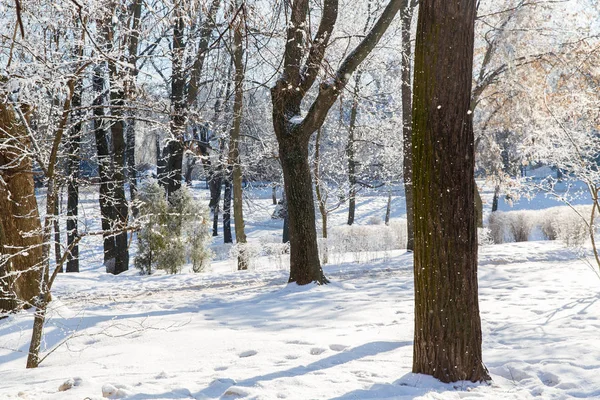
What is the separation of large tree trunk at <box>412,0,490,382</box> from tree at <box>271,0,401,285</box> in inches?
158

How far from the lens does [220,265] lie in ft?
52.4

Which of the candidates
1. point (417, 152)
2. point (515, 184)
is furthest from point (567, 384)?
point (515, 184)

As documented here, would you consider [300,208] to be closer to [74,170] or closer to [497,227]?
[74,170]

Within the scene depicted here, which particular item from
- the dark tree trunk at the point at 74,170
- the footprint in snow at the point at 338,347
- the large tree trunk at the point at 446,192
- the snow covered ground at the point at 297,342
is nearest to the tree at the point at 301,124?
the snow covered ground at the point at 297,342

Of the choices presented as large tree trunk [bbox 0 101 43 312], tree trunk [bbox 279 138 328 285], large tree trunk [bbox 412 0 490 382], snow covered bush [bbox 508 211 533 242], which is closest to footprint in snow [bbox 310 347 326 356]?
large tree trunk [bbox 412 0 490 382]

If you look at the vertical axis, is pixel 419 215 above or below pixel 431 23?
below

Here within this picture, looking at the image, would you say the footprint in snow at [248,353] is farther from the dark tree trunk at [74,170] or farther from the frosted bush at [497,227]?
the frosted bush at [497,227]

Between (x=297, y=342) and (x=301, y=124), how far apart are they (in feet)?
12.3

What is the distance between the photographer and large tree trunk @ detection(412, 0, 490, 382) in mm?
3365

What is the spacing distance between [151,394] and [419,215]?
2068 mm

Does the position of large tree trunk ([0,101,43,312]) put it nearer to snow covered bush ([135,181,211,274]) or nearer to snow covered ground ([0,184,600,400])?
snow covered ground ([0,184,600,400])

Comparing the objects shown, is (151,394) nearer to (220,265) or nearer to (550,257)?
(550,257)

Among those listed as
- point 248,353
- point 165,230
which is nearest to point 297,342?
point 248,353

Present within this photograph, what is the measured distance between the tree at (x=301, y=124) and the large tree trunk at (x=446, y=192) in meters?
4.01
